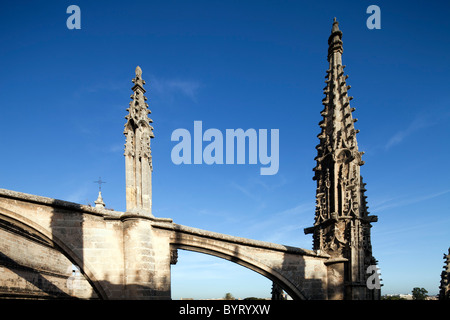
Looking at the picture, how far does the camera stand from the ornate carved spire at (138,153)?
7199 millimetres

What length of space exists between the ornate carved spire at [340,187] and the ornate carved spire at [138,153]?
494cm

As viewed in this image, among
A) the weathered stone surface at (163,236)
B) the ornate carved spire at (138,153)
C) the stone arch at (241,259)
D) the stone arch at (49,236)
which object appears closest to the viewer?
the stone arch at (49,236)

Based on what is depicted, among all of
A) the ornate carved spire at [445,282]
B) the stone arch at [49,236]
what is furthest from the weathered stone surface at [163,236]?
the ornate carved spire at [445,282]

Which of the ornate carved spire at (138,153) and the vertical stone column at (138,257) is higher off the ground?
the ornate carved spire at (138,153)

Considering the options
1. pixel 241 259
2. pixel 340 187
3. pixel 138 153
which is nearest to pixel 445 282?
pixel 340 187

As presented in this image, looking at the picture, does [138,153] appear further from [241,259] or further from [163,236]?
[241,259]

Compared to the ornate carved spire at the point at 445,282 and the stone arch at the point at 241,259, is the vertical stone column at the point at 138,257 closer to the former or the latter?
the stone arch at the point at 241,259

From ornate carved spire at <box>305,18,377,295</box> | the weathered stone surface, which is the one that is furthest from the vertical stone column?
Answer: ornate carved spire at <box>305,18,377,295</box>

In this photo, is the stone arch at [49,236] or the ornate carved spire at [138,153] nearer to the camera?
the stone arch at [49,236]

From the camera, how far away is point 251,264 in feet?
27.1

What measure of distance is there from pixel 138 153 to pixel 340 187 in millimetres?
5459

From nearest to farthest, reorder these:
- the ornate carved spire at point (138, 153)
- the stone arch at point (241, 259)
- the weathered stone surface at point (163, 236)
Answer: the weathered stone surface at point (163, 236), the ornate carved spire at point (138, 153), the stone arch at point (241, 259)

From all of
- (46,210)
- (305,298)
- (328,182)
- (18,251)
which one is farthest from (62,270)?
(328,182)

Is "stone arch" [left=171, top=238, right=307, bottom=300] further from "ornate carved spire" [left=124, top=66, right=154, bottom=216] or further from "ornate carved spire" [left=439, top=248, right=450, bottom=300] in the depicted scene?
"ornate carved spire" [left=439, top=248, right=450, bottom=300]
